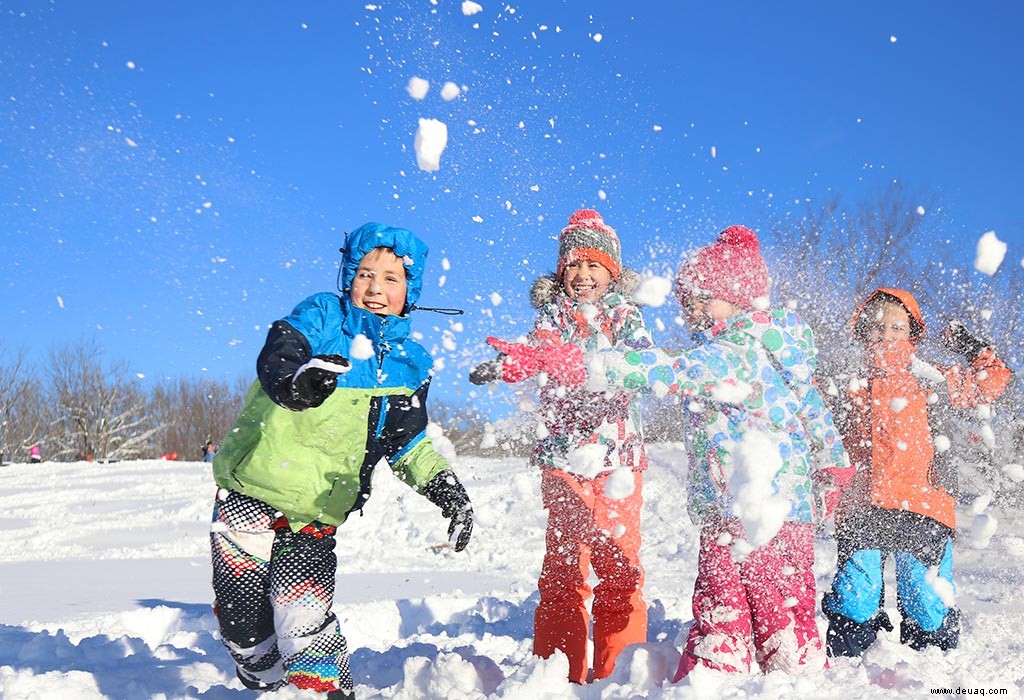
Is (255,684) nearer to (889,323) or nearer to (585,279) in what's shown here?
(585,279)

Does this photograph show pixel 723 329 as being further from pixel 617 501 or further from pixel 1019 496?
pixel 1019 496

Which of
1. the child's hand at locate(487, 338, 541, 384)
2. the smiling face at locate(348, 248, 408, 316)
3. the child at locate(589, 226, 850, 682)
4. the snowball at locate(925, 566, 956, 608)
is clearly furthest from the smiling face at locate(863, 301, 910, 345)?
the smiling face at locate(348, 248, 408, 316)

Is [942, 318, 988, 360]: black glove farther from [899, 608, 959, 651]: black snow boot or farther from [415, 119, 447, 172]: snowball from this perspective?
[415, 119, 447, 172]: snowball

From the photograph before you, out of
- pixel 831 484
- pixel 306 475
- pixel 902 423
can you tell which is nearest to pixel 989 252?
pixel 902 423

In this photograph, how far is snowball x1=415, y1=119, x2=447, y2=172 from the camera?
124 inches

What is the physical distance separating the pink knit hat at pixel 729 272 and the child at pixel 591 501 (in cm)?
39

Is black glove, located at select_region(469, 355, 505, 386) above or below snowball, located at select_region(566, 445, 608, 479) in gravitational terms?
above

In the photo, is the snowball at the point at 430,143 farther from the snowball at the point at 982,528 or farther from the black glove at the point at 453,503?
the snowball at the point at 982,528

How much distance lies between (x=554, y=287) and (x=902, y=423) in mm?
1774

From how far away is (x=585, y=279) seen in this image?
369 cm

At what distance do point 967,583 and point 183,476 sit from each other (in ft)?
47.2

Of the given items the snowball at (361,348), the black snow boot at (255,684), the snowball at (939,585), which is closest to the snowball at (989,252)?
the snowball at (939,585)

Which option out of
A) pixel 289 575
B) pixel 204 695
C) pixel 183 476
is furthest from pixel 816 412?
pixel 183 476

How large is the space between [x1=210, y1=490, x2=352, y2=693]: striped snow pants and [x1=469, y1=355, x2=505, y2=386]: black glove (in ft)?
2.45
